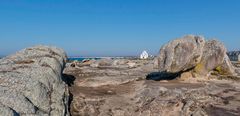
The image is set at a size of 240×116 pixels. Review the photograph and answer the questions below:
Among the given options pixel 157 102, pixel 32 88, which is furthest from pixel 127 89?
pixel 32 88

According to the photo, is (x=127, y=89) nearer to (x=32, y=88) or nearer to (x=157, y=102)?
(x=157, y=102)

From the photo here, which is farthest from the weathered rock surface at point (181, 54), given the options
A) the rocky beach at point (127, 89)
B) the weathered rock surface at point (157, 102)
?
the weathered rock surface at point (157, 102)

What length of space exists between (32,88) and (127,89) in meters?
11.9

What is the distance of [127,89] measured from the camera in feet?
83.2

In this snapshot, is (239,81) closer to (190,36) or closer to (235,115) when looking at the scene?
(190,36)

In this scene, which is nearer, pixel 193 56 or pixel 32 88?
pixel 32 88

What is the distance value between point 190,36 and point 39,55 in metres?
14.6

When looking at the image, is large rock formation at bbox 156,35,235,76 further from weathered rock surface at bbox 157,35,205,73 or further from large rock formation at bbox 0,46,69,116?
large rock formation at bbox 0,46,69,116

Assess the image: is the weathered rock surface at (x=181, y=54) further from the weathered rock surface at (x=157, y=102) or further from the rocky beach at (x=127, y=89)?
the weathered rock surface at (x=157, y=102)

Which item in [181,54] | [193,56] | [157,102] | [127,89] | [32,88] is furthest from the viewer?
[193,56]

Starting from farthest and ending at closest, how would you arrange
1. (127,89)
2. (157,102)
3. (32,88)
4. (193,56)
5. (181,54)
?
(193,56) < (181,54) < (127,89) < (157,102) < (32,88)

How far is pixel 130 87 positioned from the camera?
86.4ft

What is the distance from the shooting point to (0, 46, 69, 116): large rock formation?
12.2m

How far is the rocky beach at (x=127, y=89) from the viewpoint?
557 inches
